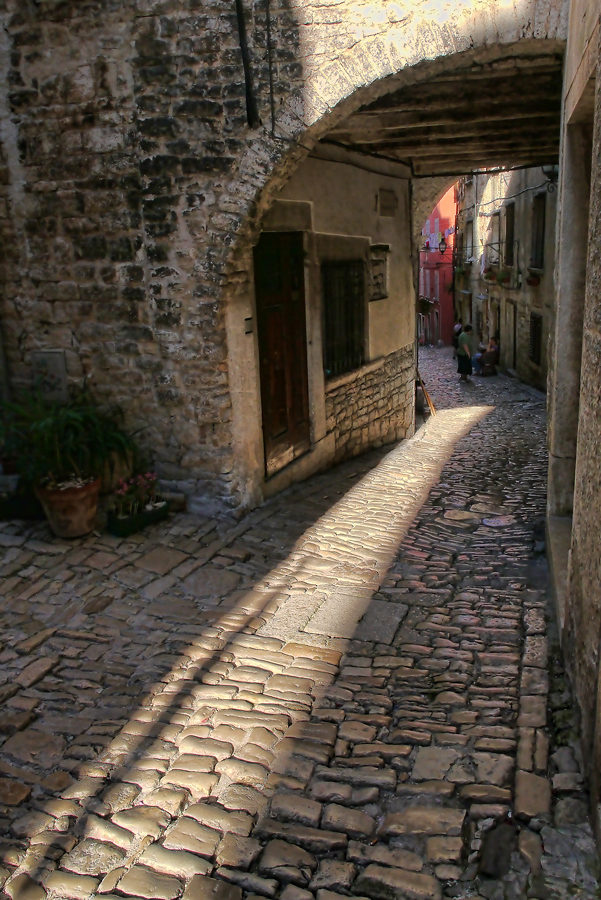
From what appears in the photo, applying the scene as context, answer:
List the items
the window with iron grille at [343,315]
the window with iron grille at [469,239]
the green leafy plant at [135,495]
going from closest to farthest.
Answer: the green leafy plant at [135,495] < the window with iron grille at [343,315] < the window with iron grille at [469,239]

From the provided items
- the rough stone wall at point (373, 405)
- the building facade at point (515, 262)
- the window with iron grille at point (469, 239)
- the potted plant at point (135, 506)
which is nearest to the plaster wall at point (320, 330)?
the rough stone wall at point (373, 405)

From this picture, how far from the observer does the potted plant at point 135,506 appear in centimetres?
562

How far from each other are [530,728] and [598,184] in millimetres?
2453

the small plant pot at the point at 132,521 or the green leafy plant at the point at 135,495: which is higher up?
the green leafy plant at the point at 135,495

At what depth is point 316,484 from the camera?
7297 millimetres

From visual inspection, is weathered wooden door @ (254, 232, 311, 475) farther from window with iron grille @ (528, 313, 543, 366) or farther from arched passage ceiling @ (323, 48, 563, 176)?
window with iron grille @ (528, 313, 543, 366)

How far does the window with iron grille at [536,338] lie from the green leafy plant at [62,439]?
447 inches

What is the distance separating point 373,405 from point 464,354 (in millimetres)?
8593

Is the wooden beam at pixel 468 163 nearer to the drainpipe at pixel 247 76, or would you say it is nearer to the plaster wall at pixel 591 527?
the drainpipe at pixel 247 76

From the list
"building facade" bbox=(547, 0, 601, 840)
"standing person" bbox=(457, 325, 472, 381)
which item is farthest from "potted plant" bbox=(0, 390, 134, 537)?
"standing person" bbox=(457, 325, 472, 381)

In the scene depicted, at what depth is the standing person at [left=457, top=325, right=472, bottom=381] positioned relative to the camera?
56.2 ft

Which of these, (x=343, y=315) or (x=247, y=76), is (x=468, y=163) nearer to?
(x=343, y=315)

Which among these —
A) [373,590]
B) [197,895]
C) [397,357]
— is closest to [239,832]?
[197,895]

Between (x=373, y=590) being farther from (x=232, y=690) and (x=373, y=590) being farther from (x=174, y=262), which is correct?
(x=174, y=262)
